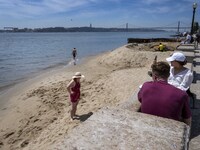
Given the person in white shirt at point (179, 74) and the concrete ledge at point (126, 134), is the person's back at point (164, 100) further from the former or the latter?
the person in white shirt at point (179, 74)

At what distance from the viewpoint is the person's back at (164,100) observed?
3.02 meters

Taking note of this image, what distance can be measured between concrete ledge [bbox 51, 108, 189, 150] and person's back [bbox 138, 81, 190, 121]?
0.57 meters

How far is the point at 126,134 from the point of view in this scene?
2.11m

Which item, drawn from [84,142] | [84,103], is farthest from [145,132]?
[84,103]

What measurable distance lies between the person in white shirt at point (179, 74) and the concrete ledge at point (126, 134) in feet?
7.43

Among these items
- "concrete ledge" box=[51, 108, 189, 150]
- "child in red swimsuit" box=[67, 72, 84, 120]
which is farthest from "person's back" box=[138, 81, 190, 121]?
"child in red swimsuit" box=[67, 72, 84, 120]

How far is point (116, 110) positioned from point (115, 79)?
1104 centimetres

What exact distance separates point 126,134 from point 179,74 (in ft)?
9.26

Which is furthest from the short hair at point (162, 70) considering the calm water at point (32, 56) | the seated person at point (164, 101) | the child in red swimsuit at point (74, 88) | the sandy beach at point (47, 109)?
the calm water at point (32, 56)

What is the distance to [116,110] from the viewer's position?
8.71ft

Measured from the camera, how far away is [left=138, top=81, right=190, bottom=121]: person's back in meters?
3.02

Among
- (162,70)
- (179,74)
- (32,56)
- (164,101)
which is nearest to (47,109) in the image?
(179,74)

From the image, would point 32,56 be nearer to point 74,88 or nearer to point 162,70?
point 74,88

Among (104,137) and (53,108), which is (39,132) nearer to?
(53,108)
